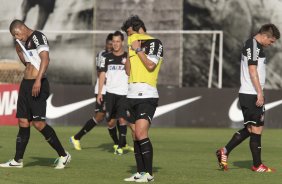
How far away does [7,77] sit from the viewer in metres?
27.3

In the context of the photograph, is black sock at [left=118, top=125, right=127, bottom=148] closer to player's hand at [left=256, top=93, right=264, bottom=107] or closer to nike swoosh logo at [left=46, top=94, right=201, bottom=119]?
player's hand at [left=256, top=93, right=264, bottom=107]

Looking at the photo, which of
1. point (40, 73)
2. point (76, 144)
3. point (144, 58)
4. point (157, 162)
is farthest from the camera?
point (76, 144)

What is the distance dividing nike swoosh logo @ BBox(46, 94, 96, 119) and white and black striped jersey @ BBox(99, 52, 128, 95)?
7.74 metres

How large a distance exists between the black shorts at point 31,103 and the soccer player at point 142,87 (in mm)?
1603

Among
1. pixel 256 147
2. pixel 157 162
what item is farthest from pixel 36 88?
pixel 256 147

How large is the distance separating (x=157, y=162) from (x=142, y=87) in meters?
2.99

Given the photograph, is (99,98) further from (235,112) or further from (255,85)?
(235,112)

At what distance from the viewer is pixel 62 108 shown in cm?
2442

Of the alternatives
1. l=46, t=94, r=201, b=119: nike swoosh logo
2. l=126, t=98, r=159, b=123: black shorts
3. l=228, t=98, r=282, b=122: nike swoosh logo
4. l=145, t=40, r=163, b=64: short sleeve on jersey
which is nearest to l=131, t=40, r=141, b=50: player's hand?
l=145, t=40, r=163, b=64: short sleeve on jersey

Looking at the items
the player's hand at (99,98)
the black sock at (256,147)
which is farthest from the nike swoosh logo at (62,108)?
the black sock at (256,147)

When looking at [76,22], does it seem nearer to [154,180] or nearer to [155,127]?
[155,127]

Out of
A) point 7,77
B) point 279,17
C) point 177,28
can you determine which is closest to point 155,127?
point 7,77

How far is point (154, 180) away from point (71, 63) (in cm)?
2219

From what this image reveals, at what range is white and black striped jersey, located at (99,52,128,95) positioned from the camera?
1669 cm
